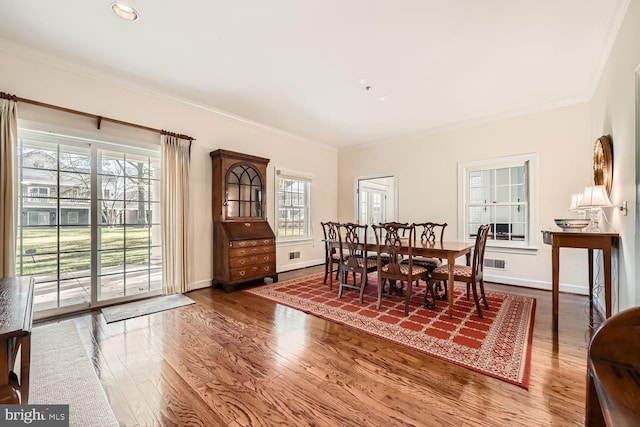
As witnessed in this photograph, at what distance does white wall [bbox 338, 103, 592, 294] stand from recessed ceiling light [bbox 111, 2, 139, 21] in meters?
4.65

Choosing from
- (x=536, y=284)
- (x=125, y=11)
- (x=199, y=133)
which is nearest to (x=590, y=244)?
(x=536, y=284)

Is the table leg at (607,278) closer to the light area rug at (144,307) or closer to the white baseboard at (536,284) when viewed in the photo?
the white baseboard at (536,284)

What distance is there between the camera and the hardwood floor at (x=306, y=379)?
1.50 metres

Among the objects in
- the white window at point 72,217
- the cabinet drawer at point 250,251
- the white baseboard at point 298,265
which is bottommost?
the white baseboard at point 298,265

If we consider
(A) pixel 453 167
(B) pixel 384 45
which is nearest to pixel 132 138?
(B) pixel 384 45

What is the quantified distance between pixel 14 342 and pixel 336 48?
304cm

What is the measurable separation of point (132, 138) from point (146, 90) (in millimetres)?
661

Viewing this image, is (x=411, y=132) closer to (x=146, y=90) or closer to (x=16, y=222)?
(x=146, y=90)

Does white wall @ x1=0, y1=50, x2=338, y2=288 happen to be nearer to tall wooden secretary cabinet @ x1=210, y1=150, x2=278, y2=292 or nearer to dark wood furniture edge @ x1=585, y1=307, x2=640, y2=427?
tall wooden secretary cabinet @ x1=210, y1=150, x2=278, y2=292

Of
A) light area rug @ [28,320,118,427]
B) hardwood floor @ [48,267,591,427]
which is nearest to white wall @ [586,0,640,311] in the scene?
hardwood floor @ [48,267,591,427]

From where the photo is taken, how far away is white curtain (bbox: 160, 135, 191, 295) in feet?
12.2

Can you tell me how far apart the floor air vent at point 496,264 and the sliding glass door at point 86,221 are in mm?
5095

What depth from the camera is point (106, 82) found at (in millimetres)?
3270

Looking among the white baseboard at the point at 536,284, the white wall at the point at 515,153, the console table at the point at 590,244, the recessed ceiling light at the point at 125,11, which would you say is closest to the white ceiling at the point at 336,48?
the recessed ceiling light at the point at 125,11
